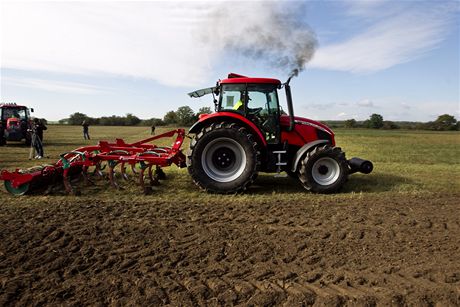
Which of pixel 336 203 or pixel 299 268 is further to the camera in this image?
pixel 336 203

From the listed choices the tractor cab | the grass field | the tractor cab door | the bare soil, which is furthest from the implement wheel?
the tractor cab door

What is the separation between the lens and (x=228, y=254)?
4258 millimetres

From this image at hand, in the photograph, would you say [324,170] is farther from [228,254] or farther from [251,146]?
[228,254]

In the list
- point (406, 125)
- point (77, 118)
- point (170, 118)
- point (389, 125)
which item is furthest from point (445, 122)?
point (77, 118)

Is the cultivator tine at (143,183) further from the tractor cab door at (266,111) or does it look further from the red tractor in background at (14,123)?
the red tractor in background at (14,123)

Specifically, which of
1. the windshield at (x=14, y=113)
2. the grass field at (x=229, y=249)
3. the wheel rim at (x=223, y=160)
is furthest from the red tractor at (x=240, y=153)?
the windshield at (x=14, y=113)

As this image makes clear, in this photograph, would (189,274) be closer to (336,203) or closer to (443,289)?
(443,289)

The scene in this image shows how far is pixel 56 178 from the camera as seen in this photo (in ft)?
25.9

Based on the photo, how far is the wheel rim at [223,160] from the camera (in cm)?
751

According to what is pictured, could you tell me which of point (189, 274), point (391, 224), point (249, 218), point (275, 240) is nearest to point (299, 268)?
point (275, 240)

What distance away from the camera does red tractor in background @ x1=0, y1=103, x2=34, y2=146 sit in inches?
732

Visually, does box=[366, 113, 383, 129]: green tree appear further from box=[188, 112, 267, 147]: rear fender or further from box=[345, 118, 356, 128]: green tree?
box=[188, 112, 267, 147]: rear fender

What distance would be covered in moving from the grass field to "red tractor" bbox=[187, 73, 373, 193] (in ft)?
1.21

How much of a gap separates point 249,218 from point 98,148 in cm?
381
